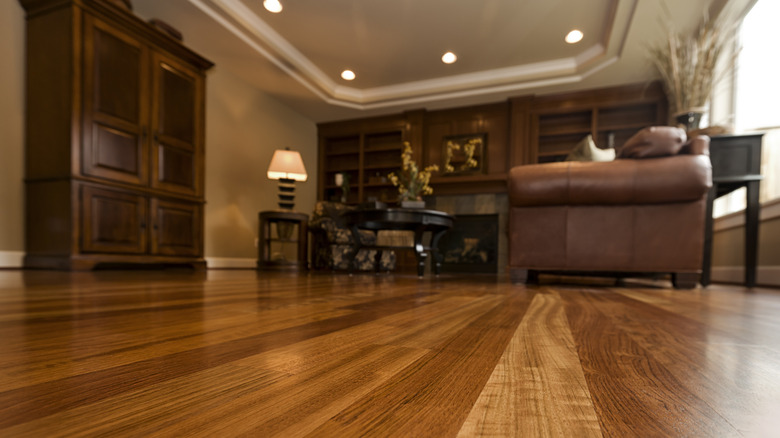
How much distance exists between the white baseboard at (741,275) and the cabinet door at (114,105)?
15.7ft

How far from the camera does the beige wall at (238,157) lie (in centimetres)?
417

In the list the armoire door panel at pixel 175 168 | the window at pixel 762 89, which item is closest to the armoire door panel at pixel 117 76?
the armoire door panel at pixel 175 168

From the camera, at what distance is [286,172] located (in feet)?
14.2

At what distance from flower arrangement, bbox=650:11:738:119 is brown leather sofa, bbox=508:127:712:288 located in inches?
54.6

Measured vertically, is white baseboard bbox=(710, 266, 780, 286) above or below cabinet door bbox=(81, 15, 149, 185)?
below

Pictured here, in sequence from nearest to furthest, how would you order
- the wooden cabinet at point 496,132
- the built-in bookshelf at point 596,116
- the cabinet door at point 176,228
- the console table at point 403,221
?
1. the console table at point 403,221
2. the cabinet door at point 176,228
3. the built-in bookshelf at point 596,116
4. the wooden cabinet at point 496,132

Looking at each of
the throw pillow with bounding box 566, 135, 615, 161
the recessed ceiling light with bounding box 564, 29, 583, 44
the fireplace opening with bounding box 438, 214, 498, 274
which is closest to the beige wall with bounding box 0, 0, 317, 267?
the fireplace opening with bounding box 438, 214, 498, 274

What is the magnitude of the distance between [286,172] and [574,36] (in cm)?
352

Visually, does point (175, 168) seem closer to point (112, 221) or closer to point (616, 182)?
point (112, 221)

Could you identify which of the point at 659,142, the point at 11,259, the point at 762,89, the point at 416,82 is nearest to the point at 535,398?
the point at 659,142

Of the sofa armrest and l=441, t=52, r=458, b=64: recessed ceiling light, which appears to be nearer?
the sofa armrest

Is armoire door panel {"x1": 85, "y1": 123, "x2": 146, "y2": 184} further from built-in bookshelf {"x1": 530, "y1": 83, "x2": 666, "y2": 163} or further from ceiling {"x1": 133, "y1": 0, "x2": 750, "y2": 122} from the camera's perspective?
built-in bookshelf {"x1": 530, "y1": 83, "x2": 666, "y2": 163}

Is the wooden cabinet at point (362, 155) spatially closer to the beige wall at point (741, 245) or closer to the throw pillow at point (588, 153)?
the throw pillow at point (588, 153)

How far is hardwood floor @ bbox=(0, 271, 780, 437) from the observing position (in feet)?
0.65
